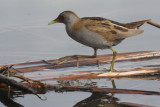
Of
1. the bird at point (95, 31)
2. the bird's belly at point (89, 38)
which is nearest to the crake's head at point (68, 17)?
the bird at point (95, 31)

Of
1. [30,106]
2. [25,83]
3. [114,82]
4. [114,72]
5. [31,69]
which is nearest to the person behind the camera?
[30,106]

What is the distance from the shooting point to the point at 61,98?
16.5 ft

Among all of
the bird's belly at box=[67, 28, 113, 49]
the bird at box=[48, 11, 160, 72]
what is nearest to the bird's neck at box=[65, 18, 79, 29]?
the bird at box=[48, 11, 160, 72]

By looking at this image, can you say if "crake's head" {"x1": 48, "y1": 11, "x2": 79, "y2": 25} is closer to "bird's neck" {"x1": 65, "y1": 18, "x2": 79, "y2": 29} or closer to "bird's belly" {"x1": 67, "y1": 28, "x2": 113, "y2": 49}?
"bird's neck" {"x1": 65, "y1": 18, "x2": 79, "y2": 29}

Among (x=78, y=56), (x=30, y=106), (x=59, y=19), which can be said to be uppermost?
(x=59, y=19)

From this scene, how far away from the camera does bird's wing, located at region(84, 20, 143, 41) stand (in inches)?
272

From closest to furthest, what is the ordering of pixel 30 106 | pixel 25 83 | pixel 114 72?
1. pixel 30 106
2. pixel 25 83
3. pixel 114 72

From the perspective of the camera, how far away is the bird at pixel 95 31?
678cm

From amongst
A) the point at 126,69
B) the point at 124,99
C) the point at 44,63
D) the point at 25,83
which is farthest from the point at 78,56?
the point at 124,99

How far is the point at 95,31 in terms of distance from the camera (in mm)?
6875

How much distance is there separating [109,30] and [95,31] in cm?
29

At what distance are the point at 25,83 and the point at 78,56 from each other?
1.92m

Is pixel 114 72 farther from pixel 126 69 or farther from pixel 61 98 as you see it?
pixel 61 98

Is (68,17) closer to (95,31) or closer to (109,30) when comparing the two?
(95,31)
